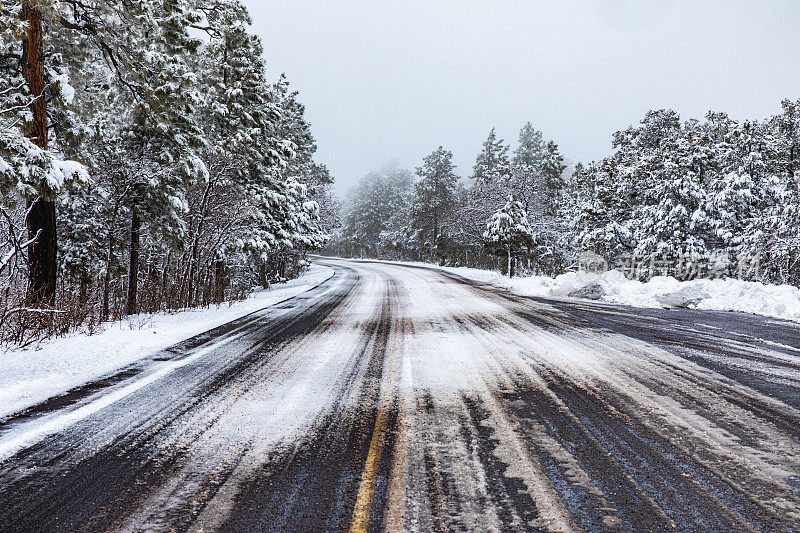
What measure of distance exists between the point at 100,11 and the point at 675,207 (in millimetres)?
25251

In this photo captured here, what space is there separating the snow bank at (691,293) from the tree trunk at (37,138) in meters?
14.2

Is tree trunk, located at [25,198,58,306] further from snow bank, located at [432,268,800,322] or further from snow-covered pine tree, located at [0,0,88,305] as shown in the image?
snow bank, located at [432,268,800,322]

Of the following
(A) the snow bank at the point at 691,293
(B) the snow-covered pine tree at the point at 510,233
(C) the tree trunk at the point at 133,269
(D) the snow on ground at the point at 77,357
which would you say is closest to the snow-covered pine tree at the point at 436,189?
(B) the snow-covered pine tree at the point at 510,233

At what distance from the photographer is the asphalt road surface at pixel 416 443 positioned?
2.36m

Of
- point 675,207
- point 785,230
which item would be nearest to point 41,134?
point 785,230

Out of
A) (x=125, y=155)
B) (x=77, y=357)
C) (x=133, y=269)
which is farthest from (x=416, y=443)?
(x=125, y=155)

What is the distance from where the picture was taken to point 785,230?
659 inches

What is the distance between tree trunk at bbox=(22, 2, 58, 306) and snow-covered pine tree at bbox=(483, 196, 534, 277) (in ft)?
75.2

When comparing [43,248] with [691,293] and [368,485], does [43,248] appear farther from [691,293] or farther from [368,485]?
[691,293]

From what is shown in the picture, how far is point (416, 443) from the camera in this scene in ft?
10.5

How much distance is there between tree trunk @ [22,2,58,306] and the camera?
7.91 meters

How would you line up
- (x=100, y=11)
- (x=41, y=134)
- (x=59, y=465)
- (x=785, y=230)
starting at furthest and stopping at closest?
(x=785, y=230) → (x=100, y=11) → (x=41, y=134) → (x=59, y=465)

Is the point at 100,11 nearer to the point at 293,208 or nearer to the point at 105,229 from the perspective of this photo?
the point at 105,229

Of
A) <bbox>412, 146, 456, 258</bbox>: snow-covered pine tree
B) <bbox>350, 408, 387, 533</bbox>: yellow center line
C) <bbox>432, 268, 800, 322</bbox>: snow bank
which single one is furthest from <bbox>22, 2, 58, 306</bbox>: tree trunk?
<bbox>412, 146, 456, 258</bbox>: snow-covered pine tree
